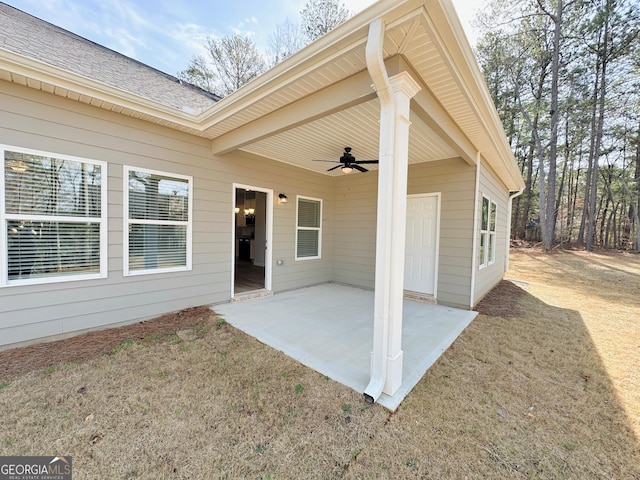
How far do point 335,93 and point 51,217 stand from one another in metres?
3.33

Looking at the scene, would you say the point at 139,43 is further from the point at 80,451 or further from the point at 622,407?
the point at 622,407

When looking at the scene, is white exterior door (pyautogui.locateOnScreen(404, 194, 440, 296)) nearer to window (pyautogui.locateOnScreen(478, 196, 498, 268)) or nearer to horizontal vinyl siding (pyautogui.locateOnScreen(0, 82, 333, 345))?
window (pyautogui.locateOnScreen(478, 196, 498, 268))

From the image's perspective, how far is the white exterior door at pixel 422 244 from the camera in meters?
4.95

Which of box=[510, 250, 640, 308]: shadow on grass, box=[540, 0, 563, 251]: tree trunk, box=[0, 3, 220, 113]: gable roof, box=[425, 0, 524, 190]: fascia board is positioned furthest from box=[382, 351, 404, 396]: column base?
box=[540, 0, 563, 251]: tree trunk

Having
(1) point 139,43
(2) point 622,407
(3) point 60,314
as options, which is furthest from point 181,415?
(1) point 139,43

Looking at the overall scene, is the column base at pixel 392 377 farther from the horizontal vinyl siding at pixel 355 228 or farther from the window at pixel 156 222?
the horizontal vinyl siding at pixel 355 228

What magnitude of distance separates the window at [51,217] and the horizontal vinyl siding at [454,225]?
5108mm

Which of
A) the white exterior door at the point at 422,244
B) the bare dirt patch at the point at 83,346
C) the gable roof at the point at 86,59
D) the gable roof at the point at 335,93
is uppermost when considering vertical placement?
the gable roof at the point at 86,59

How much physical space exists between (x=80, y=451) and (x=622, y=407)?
3.89 m

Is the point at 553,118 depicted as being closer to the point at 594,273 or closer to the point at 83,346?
the point at 594,273

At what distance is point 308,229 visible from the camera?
5906 mm

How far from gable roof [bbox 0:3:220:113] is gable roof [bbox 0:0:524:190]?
4 centimetres


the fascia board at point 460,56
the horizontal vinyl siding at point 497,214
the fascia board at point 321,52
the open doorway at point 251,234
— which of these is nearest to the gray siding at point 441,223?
the horizontal vinyl siding at point 497,214

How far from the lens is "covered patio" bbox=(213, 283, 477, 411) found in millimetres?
2494
